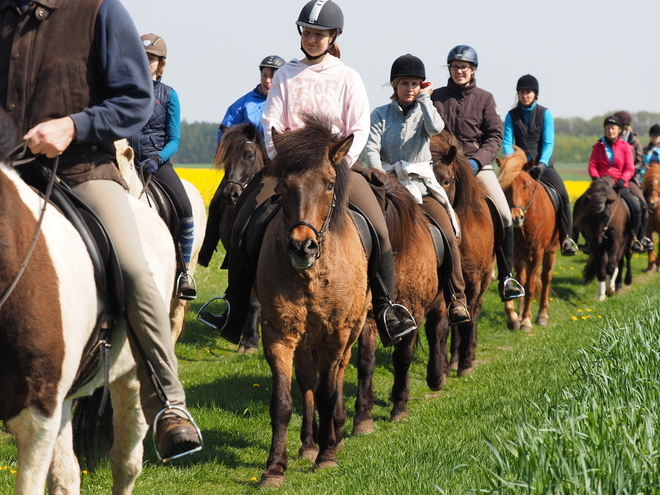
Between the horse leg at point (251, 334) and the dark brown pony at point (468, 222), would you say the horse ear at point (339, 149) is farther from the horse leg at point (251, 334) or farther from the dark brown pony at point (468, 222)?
the horse leg at point (251, 334)

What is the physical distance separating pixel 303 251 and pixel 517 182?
7.52 meters

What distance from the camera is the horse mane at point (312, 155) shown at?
19.1 feet

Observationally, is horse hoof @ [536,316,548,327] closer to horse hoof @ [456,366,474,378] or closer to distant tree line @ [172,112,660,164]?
horse hoof @ [456,366,474,378]

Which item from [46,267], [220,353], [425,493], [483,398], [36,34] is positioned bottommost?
[220,353]

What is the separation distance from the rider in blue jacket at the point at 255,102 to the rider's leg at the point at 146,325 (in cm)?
661

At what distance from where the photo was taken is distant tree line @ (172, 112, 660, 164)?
64750 millimetres

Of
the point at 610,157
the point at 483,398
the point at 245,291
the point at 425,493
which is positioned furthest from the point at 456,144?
the point at 610,157

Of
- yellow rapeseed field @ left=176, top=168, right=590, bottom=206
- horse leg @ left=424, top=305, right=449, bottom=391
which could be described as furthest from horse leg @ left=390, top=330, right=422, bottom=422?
yellow rapeseed field @ left=176, top=168, right=590, bottom=206

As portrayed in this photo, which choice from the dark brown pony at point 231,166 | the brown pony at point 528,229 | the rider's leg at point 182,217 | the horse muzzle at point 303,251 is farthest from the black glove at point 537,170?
the horse muzzle at point 303,251

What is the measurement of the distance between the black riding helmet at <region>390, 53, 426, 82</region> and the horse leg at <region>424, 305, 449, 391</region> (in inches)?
89.8

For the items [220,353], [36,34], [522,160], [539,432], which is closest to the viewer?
[36,34]

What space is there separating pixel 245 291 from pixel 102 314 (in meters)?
2.73

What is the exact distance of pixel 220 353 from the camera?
10.7 m

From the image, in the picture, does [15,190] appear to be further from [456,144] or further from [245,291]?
[456,144]
